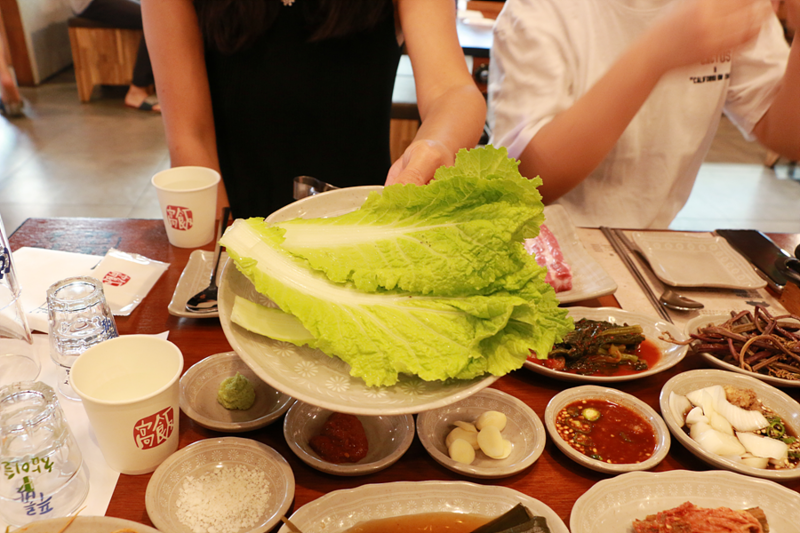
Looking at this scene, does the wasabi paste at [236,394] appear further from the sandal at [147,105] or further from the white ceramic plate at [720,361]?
the sandal at [147,105]

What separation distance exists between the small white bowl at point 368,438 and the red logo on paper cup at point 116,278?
2.71ft

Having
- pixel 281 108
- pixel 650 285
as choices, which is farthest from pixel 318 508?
A: pixel 281 108

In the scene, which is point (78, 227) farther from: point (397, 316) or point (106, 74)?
point (106, 74)

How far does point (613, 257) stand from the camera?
7.14ft

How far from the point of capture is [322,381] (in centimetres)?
108

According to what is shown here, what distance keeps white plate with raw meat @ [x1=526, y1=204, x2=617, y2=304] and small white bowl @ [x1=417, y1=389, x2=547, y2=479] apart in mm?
571

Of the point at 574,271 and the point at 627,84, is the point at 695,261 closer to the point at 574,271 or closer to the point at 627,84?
the point at 574,271

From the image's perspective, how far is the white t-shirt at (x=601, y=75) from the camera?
7.92ft

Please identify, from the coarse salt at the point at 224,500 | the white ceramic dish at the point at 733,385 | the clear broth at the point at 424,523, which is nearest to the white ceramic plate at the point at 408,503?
the clear broth at the point at 424,523

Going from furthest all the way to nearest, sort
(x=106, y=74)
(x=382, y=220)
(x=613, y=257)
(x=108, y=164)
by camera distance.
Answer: (x=106, y=74)
(x=108, y=164)
(x=613, y=257)
(x=382, y=220)

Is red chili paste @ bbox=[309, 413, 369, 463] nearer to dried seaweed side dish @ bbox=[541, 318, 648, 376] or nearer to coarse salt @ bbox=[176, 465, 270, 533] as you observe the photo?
coarse salt @ bbox=[176, 465, 270, 533]

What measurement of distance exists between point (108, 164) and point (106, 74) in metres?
2.45

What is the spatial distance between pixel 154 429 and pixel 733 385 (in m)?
1.52

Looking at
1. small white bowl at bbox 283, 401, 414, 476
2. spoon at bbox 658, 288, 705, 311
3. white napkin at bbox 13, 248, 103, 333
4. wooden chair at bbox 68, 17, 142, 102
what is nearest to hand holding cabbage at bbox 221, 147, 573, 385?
small white bowl at bbox 283, 401, 414, 476
